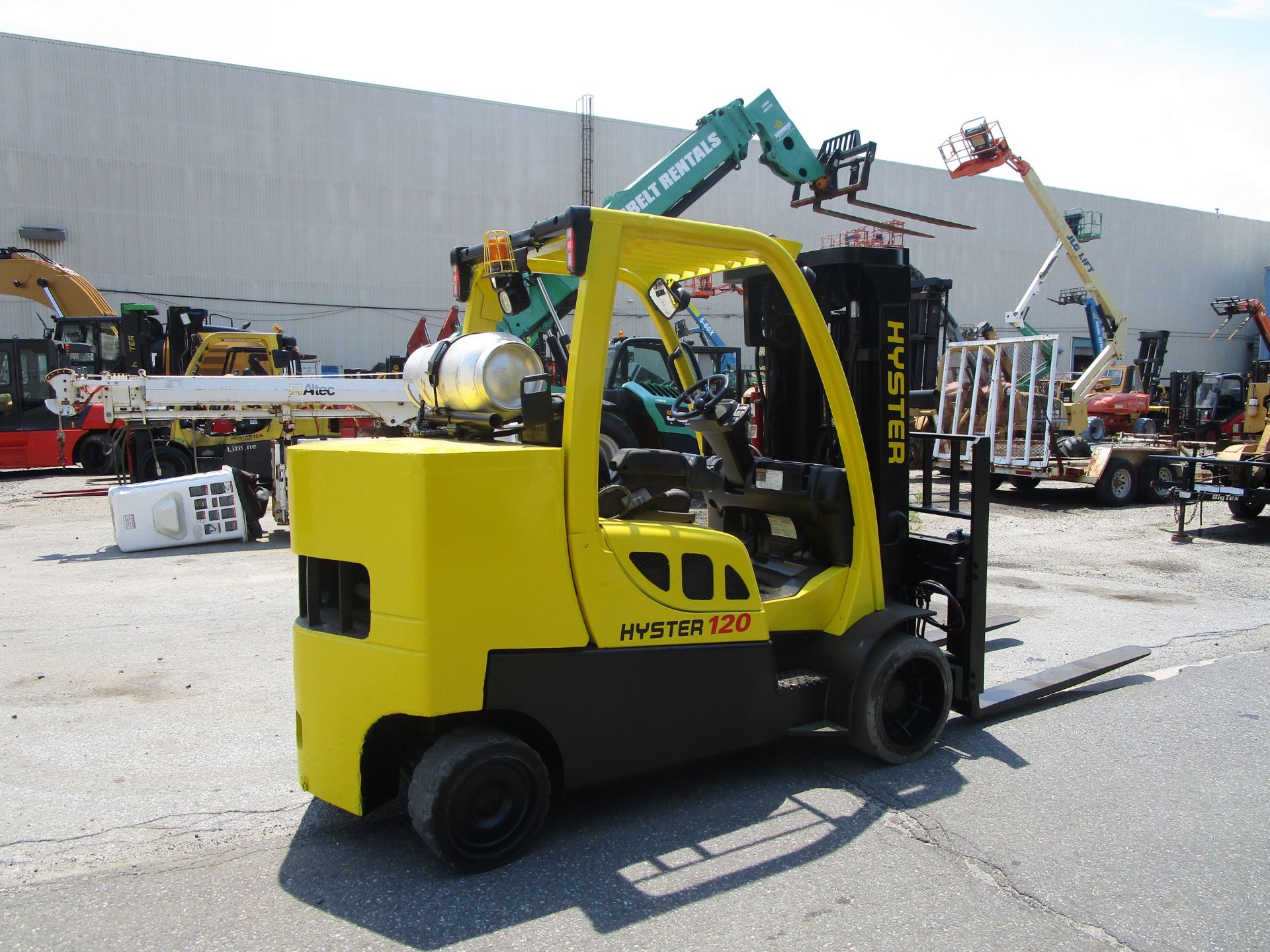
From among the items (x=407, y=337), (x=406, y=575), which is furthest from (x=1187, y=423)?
(x=406, y=575)

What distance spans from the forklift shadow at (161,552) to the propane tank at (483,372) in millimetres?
7567

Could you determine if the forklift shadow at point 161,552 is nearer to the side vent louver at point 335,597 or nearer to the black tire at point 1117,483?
the side vent louver at point 335,597

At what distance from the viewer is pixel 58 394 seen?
455 inches

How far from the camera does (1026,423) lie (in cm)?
1473

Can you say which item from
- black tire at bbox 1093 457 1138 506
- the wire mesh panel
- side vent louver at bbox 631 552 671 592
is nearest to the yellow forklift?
side vent louver at bbox 631 552 671 592

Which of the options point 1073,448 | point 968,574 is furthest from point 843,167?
point 968,574

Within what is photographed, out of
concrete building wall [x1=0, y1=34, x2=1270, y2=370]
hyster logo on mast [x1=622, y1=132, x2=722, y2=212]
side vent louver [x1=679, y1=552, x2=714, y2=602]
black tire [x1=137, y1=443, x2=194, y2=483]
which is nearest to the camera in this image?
side vent louver [x1=679, y1=552, x2=714, y2=602]

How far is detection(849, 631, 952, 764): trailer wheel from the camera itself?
4.20 metres

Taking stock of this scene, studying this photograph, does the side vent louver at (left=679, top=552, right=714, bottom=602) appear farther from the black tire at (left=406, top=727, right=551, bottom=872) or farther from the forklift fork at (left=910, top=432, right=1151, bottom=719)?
the forklift fork at (left=910, top=432, right=1151, bottom=719)

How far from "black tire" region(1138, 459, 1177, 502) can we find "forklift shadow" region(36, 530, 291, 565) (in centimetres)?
1353

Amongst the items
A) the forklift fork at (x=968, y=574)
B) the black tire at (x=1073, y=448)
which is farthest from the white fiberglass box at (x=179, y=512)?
the black tire at (x=1073, y=448)

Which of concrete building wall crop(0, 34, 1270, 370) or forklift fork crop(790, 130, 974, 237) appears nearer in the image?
forklift fork crop(790, 130, 974, 237)

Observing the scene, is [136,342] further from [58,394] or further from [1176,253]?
[1176,253]

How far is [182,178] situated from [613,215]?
32885mm
